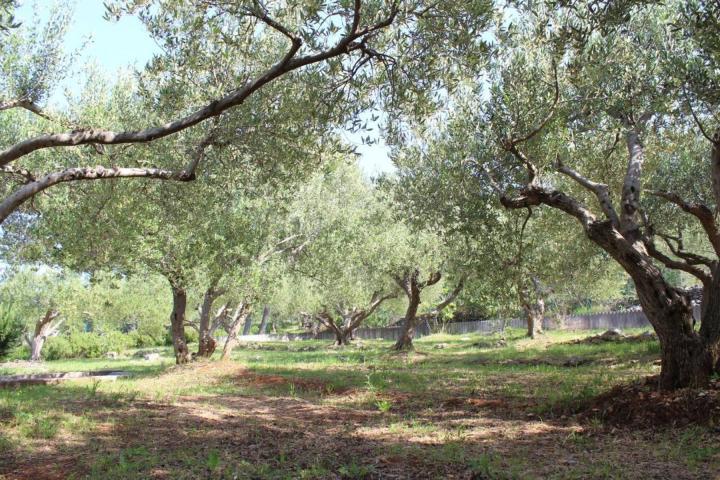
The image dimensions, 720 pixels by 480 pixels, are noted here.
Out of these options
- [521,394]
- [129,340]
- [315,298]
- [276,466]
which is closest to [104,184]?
[276,466]

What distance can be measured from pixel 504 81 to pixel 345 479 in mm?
8484

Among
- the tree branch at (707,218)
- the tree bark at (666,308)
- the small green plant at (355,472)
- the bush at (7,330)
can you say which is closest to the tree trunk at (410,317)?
the tree branch at (707,218)

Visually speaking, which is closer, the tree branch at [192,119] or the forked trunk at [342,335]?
the tree branch at [192,119]

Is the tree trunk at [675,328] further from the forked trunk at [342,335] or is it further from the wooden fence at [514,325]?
the forked trunk at [342,335]

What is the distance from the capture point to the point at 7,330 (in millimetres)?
31547

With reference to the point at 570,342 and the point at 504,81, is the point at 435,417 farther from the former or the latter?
the point at 570,342

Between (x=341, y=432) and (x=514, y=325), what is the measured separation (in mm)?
45570

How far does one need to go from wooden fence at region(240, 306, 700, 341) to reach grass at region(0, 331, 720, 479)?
23.6 meters

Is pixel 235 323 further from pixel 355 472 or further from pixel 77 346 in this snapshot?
pixel 77 346

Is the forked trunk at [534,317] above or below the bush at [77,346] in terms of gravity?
above

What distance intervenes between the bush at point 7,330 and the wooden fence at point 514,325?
28.5 m

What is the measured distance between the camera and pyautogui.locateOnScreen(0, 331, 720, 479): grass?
19.6 feet

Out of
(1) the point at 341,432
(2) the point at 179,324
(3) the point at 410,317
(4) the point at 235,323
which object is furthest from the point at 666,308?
(3) the point at 410,317

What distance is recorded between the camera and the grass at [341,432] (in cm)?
597
